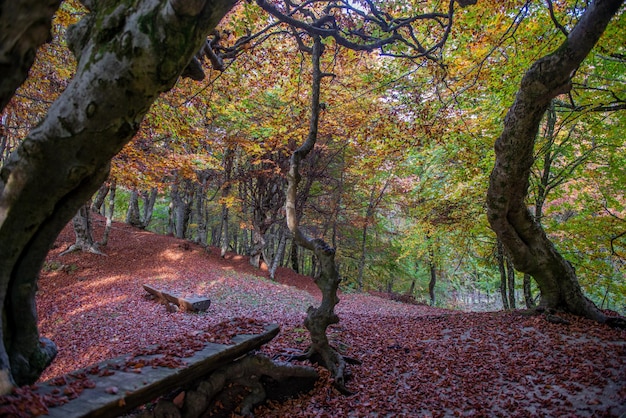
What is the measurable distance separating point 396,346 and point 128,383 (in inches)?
173

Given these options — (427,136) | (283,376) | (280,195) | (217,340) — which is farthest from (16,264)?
(280,195)

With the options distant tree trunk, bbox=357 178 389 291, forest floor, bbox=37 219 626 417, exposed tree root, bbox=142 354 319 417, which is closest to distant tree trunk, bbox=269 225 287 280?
forest floor, bbox=37 219 626 417

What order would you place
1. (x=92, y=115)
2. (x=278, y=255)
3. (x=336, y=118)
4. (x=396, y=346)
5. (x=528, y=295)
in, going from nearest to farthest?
(x=92, y=115) → (x=396, y=346) → (x=528, y=295) → (x=336, y=118) → (x=278, y=255)

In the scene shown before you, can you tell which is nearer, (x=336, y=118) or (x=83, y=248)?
(x=83, y=248)

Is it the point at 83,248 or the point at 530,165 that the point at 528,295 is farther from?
the point at 83,248

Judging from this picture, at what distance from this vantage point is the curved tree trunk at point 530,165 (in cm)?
495

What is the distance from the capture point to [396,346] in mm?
5883

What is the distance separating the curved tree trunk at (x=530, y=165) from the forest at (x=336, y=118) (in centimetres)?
3

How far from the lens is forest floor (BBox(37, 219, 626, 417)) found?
12.6ft

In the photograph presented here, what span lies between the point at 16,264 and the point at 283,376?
10.3ft

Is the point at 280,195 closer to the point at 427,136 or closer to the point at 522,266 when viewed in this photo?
the point at 427,136

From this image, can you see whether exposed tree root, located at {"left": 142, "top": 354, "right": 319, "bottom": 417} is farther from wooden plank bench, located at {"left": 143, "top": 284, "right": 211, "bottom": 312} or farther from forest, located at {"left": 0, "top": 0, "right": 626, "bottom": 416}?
wooden plank bench, located at {"left": 143, "top": 284, "right": 211, "bottom": 312}

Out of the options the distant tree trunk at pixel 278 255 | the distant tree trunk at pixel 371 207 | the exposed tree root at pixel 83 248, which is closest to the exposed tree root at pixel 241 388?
the exposed tree root at pixel 83 248

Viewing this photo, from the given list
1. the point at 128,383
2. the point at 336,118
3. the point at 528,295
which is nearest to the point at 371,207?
the point at 336,118
